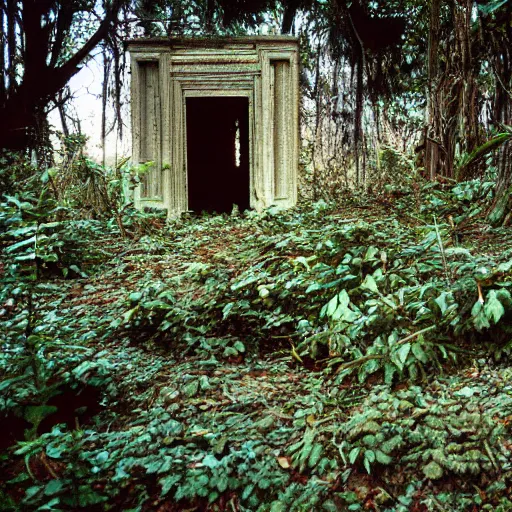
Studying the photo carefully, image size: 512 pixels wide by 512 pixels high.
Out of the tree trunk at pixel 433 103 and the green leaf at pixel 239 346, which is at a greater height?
the tree trunk at pixel 433 103

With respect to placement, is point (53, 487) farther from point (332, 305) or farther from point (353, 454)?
point (332, 305)

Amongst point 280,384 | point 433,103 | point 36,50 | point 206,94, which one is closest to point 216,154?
point 206,94

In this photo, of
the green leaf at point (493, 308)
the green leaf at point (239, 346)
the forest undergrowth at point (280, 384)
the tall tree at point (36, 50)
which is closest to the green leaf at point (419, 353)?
the forest undergrowth at point (280, 384)

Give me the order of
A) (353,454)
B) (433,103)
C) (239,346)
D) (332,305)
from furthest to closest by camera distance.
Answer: (433,103) < (239,346) < (332,305) < (353,454)

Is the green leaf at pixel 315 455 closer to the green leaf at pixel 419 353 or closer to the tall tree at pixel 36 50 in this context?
the green leaf at pixel 419 353

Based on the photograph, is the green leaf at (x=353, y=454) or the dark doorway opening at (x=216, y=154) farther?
the dark doorway opening at (x=216, y=154)

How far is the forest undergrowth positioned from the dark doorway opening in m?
6.99

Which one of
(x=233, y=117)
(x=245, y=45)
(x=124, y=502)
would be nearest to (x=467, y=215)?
(x=124, y=502)

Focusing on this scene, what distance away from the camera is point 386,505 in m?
1.90

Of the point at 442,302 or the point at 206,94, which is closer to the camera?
the point at 442,302

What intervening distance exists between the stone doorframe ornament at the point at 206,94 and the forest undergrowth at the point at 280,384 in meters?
4.03

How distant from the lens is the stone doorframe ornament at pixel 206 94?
826 centimetres

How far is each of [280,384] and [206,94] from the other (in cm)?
649

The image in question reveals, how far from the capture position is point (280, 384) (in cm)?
283
